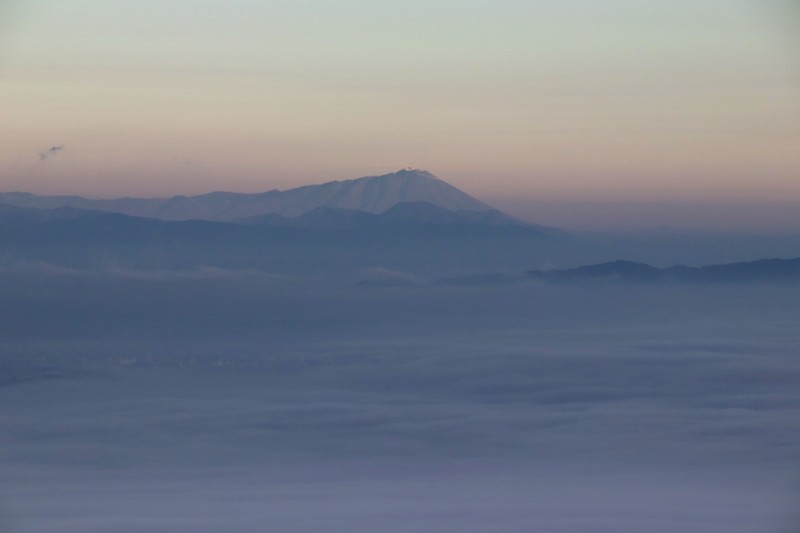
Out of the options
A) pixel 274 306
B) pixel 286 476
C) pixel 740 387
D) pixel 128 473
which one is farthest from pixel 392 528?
pixel 274 306

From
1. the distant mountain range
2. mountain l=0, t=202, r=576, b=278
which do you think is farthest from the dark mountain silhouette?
mountain l=0, t=202, r=576, b=278

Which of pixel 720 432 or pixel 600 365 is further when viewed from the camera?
pixel 600 365

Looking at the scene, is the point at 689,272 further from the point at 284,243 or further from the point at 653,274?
the point at 284,243

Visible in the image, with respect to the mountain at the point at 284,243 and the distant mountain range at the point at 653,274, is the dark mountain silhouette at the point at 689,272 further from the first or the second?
the mountain at the point at 284,243

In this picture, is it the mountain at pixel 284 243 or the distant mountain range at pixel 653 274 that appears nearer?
the distant mountain range at pixel 653 274

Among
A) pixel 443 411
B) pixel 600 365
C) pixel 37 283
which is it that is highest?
pixel 37 283

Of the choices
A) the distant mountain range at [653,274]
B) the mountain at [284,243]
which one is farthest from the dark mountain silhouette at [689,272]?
the mountain at [284,243]

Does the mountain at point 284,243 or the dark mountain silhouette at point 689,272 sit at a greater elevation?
the mountain at point 284,243

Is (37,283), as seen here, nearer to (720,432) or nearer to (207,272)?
(207,272)

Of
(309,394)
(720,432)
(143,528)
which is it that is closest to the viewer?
(143,528)

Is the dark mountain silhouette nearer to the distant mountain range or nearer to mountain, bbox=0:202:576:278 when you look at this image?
the distant mountain range

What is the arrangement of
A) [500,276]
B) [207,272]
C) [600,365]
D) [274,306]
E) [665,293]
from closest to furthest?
[600,365] < [665,293] < [274,306] < [500,276] < [207,272]
